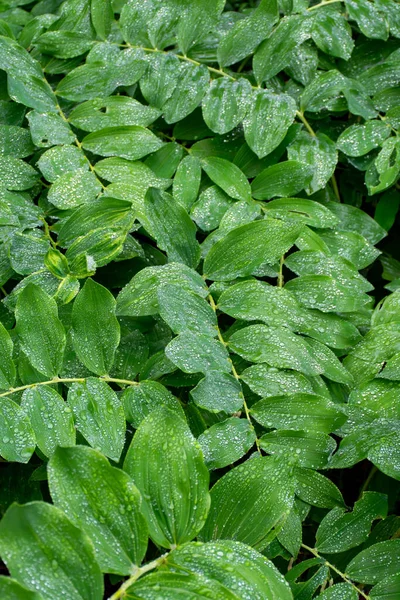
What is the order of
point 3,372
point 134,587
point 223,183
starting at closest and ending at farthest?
1. point 134,587
2. point 3,372
3. point 223,183

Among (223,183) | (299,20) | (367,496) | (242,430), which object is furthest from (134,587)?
(299,20)

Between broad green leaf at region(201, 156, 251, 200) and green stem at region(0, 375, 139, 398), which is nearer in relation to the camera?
green stem at region(0, 375, 139, 398)

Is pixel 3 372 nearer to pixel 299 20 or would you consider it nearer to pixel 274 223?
pixel 274 223

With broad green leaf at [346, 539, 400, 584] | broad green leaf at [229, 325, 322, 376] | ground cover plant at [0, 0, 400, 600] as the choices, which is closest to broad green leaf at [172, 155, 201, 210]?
ground cover plant at [0, 0, 400, 600]

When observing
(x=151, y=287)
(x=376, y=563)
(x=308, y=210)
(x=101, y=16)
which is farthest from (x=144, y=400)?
(x=101, y=16)

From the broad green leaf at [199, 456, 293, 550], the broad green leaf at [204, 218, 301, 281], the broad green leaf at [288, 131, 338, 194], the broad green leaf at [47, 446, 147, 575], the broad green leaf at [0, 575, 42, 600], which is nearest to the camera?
the broad green leaf at [0, 575, 42, 600]

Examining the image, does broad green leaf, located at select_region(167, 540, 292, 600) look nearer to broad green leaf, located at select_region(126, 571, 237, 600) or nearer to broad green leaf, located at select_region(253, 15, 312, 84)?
broad green leaf, located at select_region(126, 571, 237, 600)

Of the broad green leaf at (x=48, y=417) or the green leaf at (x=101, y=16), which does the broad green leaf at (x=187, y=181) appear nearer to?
the green leaf at (x=101, y=16)

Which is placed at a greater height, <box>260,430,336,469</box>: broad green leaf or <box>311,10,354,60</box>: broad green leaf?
<box>311,10,354,60</box>: broad green leaf
